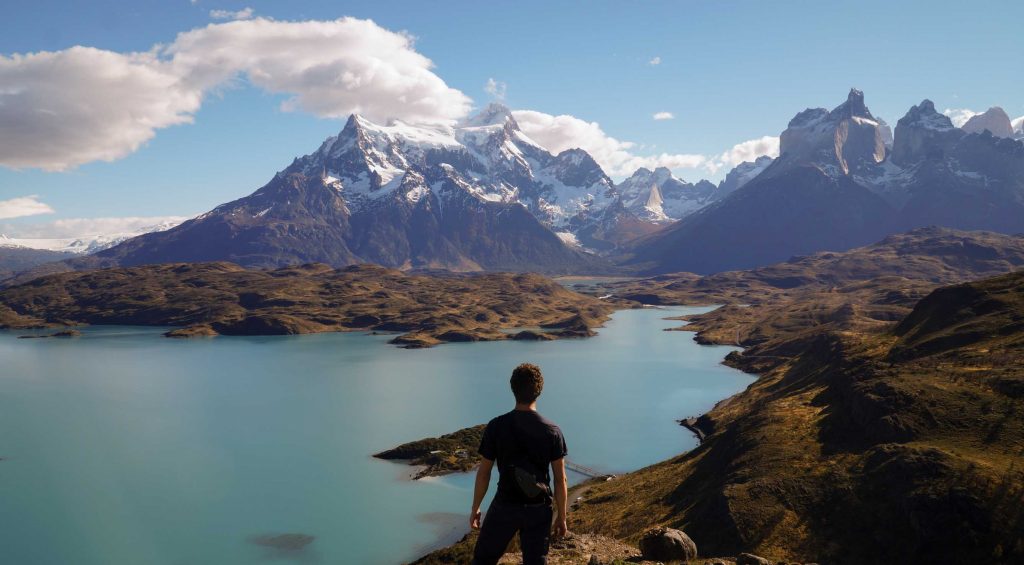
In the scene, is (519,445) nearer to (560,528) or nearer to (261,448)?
(560,528)

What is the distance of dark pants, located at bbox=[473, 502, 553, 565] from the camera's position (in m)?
15.1

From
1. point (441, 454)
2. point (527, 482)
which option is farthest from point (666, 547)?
point (441, 454)

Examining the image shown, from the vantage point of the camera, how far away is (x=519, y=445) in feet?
48.9

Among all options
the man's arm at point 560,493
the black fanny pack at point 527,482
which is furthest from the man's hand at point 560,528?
the black fanny pack at point 527,482

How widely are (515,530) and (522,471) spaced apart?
1.40 meters

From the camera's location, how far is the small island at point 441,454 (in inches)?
3745

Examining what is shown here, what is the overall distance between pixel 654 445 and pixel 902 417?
162 feet

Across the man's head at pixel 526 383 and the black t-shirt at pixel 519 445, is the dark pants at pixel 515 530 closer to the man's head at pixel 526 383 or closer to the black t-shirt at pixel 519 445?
the black t-shirt at pixel 519 445

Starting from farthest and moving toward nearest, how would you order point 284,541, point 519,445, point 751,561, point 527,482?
1. point 284,541
2. point 751,561
3. point 519,445
4. point 527,482

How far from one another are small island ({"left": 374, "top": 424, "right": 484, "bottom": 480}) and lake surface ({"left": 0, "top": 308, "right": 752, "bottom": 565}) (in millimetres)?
2686

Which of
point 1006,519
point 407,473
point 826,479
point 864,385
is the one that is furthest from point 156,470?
point 1006,519

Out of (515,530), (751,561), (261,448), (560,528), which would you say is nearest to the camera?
(515,530)

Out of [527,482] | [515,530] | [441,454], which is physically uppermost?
[527,482]

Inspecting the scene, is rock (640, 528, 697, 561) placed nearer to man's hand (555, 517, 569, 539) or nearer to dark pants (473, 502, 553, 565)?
man's hand (555, 517, 569, 539)
